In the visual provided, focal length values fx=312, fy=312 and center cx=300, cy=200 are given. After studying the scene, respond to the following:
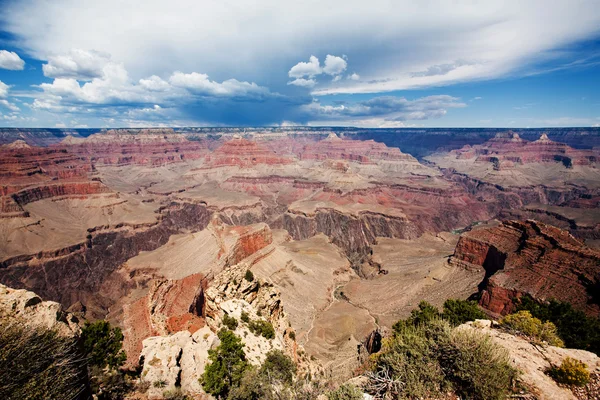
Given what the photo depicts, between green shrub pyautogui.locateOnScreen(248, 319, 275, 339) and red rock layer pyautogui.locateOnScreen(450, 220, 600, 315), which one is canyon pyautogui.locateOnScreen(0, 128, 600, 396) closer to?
red rock layer pyautogui.locateOnScreen(450, 220, 600, 315)

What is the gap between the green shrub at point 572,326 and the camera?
31.2 metres

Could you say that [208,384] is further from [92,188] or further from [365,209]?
[92,188]

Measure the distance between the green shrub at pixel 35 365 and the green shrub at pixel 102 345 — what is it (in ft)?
25.9

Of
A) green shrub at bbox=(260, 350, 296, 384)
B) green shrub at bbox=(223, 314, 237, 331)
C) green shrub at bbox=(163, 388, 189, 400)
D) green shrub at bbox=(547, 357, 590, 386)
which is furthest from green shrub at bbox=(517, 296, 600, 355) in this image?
green shrub at bbox=(163, 388, 189, 400)

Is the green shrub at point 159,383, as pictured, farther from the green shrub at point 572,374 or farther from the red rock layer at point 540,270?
the red rock layer at point 540,270

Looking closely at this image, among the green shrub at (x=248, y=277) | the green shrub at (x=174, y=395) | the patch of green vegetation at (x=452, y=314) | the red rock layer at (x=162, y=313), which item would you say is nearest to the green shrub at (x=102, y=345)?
the red rock layer at (x=162, y=313)

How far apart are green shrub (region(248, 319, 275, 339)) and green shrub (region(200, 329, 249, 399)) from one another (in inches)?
105

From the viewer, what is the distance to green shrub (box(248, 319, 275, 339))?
26448 millimetres

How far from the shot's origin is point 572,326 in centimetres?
3503

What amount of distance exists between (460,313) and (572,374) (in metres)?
22.3

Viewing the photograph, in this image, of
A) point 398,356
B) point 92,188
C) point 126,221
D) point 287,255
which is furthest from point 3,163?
point 398,356

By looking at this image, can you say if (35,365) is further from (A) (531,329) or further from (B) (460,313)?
(B) (460,313)

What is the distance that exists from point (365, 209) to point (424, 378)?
5473 inches

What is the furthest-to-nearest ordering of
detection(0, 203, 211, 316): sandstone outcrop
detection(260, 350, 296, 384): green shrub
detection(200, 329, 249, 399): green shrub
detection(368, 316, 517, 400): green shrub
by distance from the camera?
detection(0, 203, 211, 316): sandstone outcrop < detection(260, 350, 296, 384): green shrub < detection(200, 329, 249, 399): green shrub < detection(368, 316, 517, 400): green shrub
